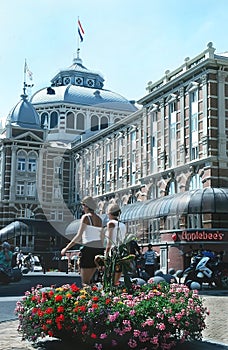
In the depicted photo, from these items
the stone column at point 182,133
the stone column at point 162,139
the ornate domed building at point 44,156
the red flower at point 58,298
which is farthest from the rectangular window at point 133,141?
A: the red flower at point 58,298

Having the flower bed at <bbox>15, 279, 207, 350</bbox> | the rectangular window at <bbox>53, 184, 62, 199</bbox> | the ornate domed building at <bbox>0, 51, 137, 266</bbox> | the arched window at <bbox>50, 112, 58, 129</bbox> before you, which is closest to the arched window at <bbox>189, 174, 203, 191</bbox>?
the ornate domed building at <bbox>0, 51, 137, 266</bbox>

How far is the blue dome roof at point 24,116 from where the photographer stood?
218 feet

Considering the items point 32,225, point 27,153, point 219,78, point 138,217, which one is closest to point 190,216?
point 138,217

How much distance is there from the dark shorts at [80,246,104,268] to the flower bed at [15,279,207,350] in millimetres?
1098

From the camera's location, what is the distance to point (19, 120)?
66625 mm

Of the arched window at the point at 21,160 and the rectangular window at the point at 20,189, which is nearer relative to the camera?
the arched window at the point at 21,160

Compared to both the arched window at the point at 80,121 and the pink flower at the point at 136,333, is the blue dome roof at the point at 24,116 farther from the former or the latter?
the pink flower at the point at 136,333

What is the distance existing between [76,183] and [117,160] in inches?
509

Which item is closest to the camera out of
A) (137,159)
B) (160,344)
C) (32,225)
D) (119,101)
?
(160,344)

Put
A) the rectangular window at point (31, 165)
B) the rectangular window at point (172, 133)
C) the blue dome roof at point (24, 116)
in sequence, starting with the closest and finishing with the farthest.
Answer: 1. the rectangular window at point (172, 133)
2. the rectangular window at point (31, 165)
3. the blue dome roof at point (24, 116)

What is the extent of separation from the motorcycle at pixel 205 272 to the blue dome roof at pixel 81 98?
51.1 m

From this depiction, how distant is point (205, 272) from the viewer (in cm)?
2164

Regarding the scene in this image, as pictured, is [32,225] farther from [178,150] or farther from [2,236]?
[178,150]

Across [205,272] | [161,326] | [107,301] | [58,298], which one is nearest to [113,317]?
[107,301]
